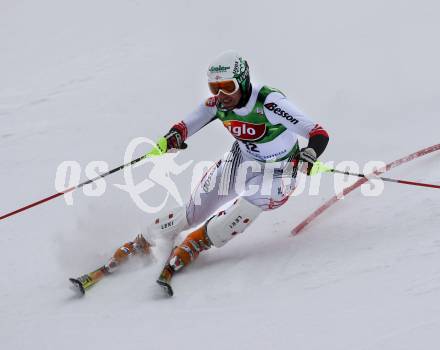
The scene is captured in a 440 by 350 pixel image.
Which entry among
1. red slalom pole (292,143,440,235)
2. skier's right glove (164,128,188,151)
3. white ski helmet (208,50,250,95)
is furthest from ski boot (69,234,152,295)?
white ski helmet (208,50,250,95)

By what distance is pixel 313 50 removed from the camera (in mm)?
10797

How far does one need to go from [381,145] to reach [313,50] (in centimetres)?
406

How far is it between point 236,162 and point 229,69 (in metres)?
0.94

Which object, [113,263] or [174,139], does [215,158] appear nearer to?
[174,139]

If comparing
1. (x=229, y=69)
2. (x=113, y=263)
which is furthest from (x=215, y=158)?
(x=229, y=69)

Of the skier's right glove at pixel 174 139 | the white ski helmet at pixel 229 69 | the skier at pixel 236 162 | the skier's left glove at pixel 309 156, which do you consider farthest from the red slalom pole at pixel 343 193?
the white ski helmet at pixel 229 69

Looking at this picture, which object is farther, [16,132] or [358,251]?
[16,132]

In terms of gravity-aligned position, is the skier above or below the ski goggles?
below

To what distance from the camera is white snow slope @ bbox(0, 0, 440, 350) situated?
3779mm

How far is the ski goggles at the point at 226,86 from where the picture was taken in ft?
15.0

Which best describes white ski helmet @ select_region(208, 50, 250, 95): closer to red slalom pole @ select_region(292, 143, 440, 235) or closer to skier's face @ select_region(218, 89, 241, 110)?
skier's face @ select_region(218, 89, 241, 110)

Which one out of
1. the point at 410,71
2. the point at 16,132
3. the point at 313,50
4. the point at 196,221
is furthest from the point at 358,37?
the point at 196,221

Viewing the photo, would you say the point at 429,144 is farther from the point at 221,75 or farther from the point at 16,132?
the point at 16,132

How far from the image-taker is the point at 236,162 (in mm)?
5203
